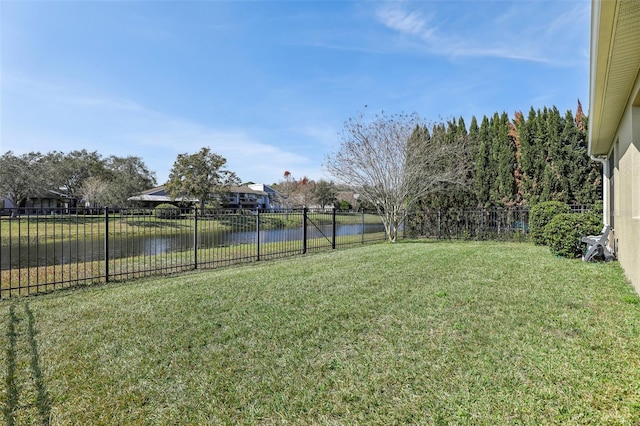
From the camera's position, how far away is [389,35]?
9.64 m

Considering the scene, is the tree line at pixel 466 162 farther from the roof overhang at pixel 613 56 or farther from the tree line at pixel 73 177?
the tree line at pixel 73 177

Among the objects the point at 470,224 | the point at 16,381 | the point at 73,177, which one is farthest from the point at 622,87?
the point at 73,177

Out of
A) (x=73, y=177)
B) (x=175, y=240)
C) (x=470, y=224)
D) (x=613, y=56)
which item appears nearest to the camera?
(x=613, y=56)

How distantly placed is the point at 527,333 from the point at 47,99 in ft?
39.6

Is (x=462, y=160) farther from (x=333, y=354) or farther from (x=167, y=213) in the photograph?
(x=333, y=354)

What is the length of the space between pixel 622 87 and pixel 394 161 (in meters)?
8.03

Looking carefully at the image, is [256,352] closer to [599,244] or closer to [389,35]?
[599,244]

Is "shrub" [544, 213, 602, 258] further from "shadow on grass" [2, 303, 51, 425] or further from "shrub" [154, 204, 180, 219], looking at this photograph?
"shadow on grass" [2, 303, 51, 425]

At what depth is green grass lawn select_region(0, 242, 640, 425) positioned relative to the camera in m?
2.05

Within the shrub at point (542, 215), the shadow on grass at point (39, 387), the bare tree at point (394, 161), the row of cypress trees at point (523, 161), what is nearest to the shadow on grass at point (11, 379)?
the shadow on grass at point (39, 387)

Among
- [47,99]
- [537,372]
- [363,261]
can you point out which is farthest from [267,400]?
[47,99]

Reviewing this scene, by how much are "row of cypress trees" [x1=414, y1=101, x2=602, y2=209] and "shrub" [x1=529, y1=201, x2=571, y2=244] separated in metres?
1.86

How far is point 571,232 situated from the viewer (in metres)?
6.89

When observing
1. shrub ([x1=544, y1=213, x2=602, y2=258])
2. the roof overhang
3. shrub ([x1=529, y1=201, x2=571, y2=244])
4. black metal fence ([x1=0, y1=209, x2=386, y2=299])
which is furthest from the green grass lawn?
shrub ([x1=529, y1=201, x2=571, y2=244])
